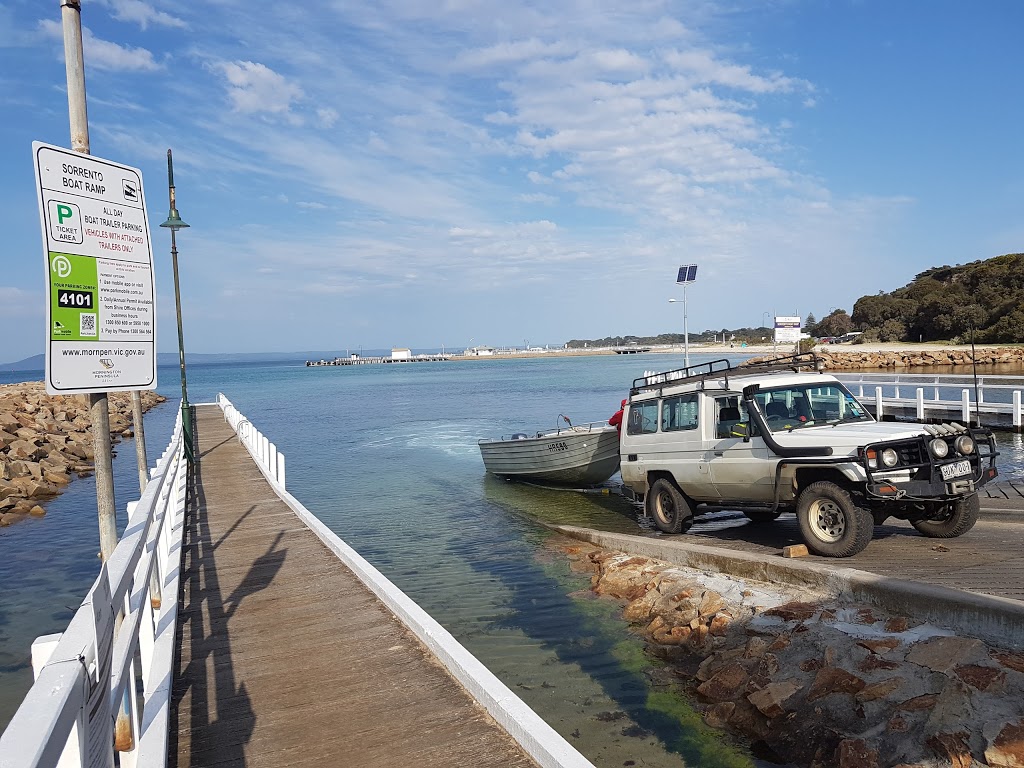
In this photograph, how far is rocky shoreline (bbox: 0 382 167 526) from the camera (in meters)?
20.0

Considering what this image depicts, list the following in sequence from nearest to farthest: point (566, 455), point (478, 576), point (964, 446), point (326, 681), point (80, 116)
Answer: point (80, 116), point (326, 681), point (964, 446), point (478, 576), point (566, 455)

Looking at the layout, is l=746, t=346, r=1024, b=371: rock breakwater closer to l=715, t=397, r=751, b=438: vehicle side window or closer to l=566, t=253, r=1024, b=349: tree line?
l=566, t=253, r=1024, b=349: tree line

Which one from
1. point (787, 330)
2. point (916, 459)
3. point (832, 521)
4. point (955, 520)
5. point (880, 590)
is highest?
point (787, 330)

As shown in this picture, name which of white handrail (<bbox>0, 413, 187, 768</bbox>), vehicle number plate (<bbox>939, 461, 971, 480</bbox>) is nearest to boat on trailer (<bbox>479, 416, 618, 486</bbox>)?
vehicle number plate (<bbox>939, 461, 971, 480</bbox>)

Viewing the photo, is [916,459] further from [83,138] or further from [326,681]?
[83,138]

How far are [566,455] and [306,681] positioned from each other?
1455cm

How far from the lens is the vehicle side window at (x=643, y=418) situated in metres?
12.7

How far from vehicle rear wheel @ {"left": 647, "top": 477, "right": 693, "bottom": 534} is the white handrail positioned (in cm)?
769

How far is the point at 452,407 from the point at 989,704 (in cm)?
5245

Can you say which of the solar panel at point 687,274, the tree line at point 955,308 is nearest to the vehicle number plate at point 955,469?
the solar panel at point 687,274

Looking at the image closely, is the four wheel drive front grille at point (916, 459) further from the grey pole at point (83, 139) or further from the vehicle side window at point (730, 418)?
the grey pole at point (83, 139)

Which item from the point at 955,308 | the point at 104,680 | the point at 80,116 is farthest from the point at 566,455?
the point at 955,308

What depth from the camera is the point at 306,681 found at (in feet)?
18.7

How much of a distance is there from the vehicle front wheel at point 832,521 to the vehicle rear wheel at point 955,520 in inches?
50.1
